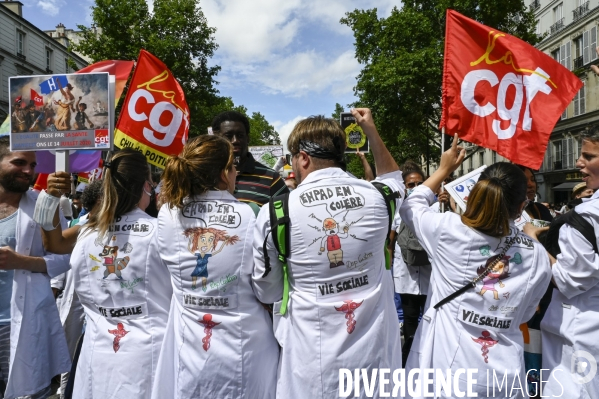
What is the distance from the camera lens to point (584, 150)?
3.03 m

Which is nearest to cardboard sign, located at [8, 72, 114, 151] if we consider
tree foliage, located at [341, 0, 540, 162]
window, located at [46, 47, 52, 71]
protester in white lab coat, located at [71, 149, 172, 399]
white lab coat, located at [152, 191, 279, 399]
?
protester in white lab coat, located at [71, 149, 172, 399]

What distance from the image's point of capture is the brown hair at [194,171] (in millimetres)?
2344

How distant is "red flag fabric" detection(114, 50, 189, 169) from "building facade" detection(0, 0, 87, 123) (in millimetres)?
30672

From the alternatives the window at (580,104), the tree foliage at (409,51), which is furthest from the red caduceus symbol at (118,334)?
the window at (580,104)

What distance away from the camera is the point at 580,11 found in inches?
1185

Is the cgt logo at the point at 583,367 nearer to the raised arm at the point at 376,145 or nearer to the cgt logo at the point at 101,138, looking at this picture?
the raised arm at the point at 376,145

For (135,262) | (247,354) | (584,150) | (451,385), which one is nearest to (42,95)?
(135,262)

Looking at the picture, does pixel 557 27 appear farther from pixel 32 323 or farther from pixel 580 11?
pixel 32 323

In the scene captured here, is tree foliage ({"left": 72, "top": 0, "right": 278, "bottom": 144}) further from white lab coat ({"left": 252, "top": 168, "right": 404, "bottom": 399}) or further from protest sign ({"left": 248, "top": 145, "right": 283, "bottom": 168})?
white lab coat ({"left": 252, "top": 168, "right": 404, "bottom": 399})

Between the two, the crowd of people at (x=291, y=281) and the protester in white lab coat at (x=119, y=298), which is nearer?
the crowd of people at (x=291, y=281)

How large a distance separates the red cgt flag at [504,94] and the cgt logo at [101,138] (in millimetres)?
2661

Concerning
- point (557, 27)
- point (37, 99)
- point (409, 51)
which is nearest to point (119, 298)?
point (37, 99)

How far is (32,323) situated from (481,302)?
283 centimetres

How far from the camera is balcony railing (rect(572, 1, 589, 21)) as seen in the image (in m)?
29.5
